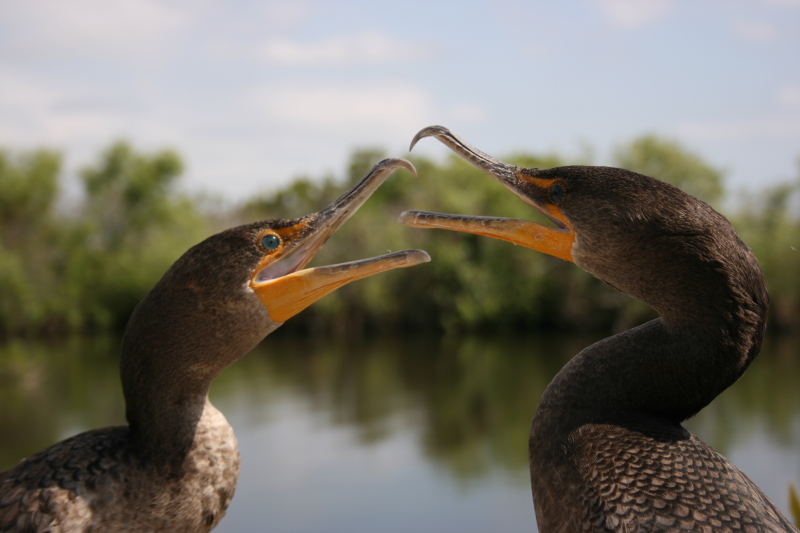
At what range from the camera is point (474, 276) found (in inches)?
1757

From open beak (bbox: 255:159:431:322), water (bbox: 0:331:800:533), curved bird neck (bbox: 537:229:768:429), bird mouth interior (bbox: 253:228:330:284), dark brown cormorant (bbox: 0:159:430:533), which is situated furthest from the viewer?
water (bbox: 0:331:800:533)

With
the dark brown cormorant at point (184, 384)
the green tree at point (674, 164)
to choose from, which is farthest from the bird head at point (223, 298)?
the green tree at point (674, 164)

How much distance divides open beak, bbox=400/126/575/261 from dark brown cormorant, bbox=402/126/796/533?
0.02 m

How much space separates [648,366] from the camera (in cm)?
236

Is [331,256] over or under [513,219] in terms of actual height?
over

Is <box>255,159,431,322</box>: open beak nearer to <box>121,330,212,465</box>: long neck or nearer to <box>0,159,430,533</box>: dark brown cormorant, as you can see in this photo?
<box>0,159,430,533</box>: dark brown cormorant

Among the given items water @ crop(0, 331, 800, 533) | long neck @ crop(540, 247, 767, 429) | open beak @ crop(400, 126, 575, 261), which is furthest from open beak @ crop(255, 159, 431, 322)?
water @ crop(0, 331, 800, 533)

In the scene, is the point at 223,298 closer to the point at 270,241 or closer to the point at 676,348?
the point at 270,241

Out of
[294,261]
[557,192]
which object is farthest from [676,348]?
[294,261]

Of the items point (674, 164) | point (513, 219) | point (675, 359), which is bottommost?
point (675, 359)

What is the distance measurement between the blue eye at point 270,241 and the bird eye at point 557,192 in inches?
38.7

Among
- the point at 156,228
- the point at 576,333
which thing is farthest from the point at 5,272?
the point at 576,333

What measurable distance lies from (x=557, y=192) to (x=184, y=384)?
57.2 inches

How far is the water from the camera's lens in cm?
2275
